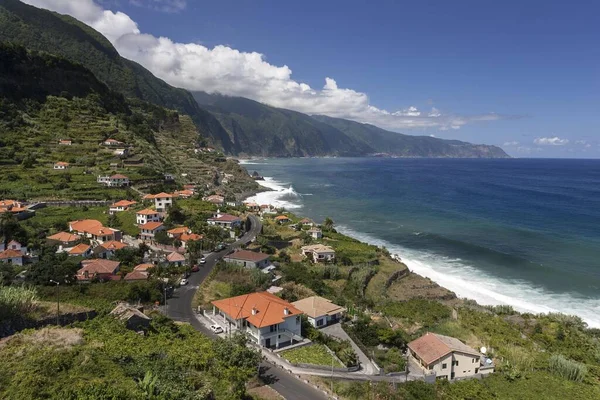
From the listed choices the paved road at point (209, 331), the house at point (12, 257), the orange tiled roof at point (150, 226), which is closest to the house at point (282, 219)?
the paved road at point (209, 331)

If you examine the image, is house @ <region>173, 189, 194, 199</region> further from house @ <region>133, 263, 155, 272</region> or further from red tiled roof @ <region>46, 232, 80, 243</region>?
house @ <region>133, 263, 155, 272</region>

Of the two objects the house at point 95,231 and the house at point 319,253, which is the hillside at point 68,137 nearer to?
the house at point 95,231

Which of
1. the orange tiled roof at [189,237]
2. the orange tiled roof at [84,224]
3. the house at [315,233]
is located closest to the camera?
the orange tiled roof at [84,224]

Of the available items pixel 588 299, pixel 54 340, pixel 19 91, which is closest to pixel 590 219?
pixel 588 299

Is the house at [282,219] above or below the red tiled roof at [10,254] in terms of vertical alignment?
below

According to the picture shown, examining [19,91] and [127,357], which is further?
[19,91]

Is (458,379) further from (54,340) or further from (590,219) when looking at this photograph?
(590,219)
